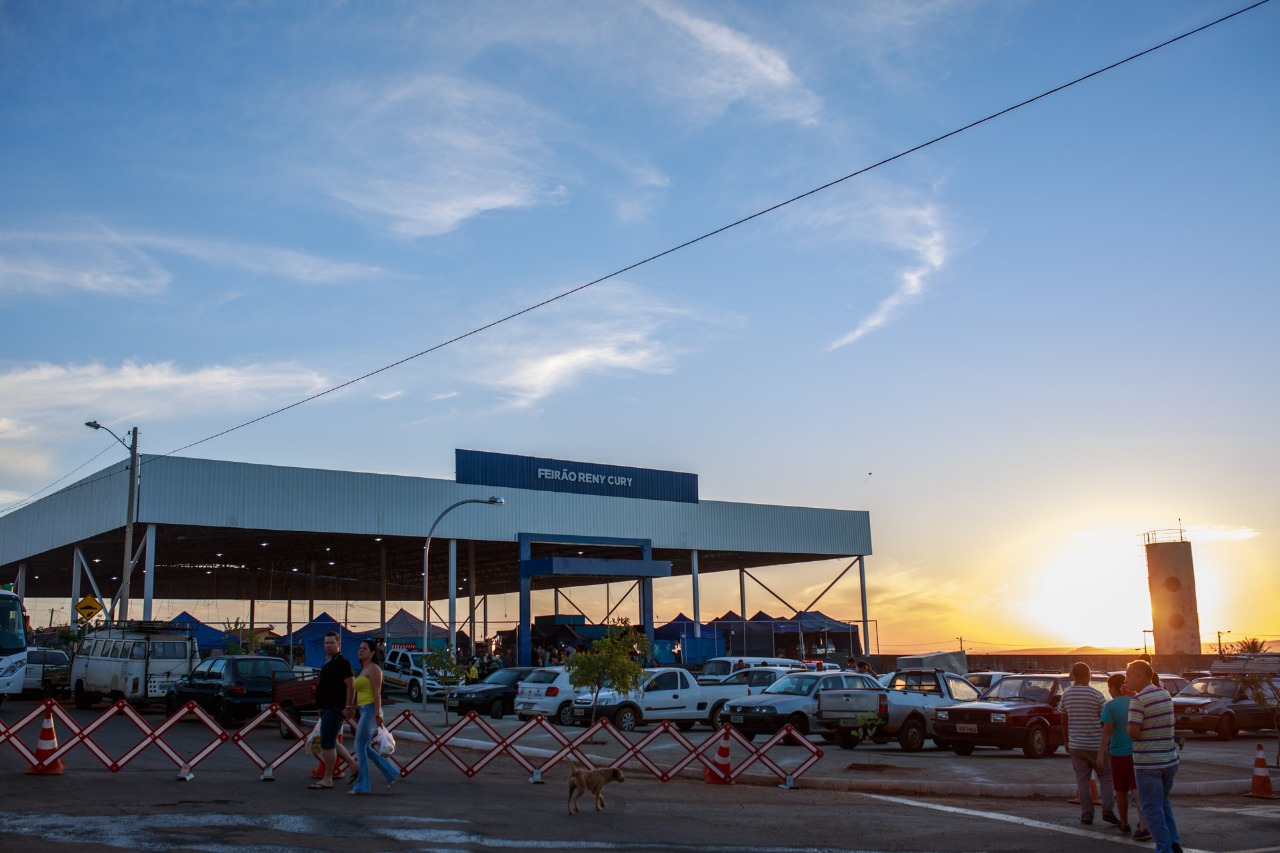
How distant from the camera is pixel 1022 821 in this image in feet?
41.0

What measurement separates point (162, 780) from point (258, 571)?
56378mm

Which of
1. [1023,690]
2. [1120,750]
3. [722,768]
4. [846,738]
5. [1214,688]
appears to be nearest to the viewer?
[1120,750]

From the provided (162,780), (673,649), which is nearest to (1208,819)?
(162,780)

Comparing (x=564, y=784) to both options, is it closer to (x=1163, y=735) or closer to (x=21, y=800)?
(x=21, y=800)

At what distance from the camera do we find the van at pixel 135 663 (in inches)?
1089

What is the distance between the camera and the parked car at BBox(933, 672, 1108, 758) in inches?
787

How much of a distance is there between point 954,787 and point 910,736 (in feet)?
21.4

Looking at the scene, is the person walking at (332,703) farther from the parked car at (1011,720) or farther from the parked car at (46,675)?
the parked car at (46,675)

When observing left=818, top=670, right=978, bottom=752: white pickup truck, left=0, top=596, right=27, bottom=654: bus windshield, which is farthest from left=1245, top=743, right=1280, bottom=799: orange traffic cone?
left=0, top=596, right=27, bottom=654: bus windshield

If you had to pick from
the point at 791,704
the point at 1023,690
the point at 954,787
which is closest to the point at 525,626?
the point at 791,704

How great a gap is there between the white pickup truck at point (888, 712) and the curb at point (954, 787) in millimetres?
5175

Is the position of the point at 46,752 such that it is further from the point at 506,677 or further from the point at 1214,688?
the point at 1214,688

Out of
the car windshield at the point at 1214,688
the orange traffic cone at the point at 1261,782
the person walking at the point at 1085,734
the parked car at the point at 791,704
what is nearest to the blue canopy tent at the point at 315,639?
the parked car at the point at 791,704

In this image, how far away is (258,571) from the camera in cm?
6738
